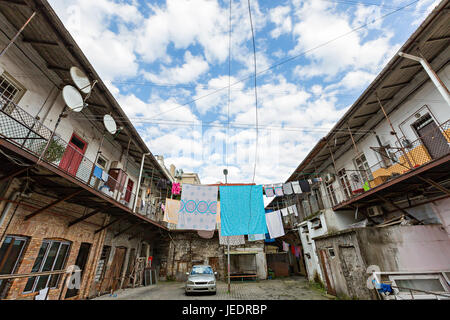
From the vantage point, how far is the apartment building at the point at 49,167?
19.8ft

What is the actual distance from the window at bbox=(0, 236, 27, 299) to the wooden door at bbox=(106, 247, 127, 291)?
5.56 meters

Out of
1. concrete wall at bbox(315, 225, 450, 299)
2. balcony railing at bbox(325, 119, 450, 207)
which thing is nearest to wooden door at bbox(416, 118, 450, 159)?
balcony railing at bbox(325, 119, 450, 207)

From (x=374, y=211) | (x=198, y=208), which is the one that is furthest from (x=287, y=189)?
(x=198, y=208)

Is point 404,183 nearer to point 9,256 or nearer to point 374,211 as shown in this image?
point 374,211

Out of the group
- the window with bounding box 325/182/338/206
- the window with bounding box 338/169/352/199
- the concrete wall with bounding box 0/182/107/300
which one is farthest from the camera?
the window with bounding box 325/182/338/206

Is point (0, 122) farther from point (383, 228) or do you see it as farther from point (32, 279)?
point (383, 228)

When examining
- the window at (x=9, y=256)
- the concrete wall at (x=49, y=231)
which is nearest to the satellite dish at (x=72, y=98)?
the concrete wall at (x=49, y=231)

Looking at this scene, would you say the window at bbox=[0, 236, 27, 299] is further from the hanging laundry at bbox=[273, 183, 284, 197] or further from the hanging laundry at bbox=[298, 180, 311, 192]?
the hanging laundry at bbox=[298, 180, 311, 192]

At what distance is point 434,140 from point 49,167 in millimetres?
14050

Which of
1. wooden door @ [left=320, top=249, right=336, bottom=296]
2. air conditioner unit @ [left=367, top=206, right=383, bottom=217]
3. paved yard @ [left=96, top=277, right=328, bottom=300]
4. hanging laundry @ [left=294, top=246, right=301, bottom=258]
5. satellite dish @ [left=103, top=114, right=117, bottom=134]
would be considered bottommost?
paved yard @ [left=96, top=277, right=328, bottom=300]

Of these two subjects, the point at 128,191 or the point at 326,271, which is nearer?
the point at 326,271

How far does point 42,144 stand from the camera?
262 inches

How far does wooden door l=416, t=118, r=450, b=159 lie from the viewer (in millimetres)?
7789
